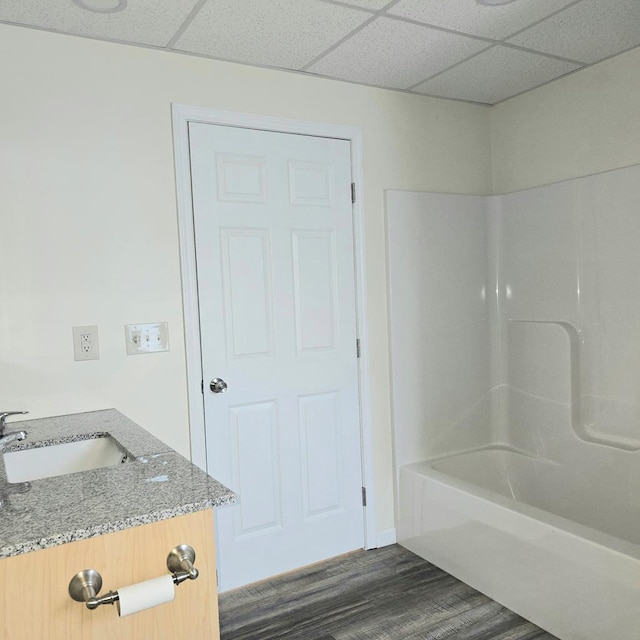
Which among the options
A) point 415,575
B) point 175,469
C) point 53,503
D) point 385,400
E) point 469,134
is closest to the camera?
point 53,503

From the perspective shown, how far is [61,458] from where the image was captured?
188 cm

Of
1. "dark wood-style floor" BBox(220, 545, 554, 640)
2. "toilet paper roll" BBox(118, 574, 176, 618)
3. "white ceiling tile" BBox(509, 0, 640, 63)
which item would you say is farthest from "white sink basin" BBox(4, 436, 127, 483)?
"white ceiling tile" BBox(509, 0, 640, 63)

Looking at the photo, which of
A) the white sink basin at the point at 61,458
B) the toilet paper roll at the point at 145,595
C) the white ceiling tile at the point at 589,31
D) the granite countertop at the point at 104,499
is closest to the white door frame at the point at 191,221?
the white sink basin at the point at 61,458

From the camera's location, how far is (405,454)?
3.04m

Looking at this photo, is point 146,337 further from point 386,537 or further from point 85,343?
point 386,537

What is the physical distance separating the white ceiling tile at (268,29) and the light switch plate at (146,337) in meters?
1.14

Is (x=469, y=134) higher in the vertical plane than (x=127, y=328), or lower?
higher

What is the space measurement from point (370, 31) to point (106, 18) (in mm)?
971

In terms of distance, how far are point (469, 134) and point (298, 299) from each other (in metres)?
1.41

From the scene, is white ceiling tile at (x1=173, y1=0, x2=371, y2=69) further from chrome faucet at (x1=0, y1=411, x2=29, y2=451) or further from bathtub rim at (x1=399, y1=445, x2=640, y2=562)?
bathtub rim at (x1=399, y1=445, x2=640, y2=562)

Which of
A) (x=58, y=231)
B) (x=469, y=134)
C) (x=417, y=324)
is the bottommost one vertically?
(x=417, y=324)

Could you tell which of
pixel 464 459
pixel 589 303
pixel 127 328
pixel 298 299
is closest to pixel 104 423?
pixel 127 328

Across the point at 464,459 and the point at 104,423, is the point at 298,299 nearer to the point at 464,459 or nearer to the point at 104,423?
the point at 104,423

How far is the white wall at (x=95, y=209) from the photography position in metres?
2.14
